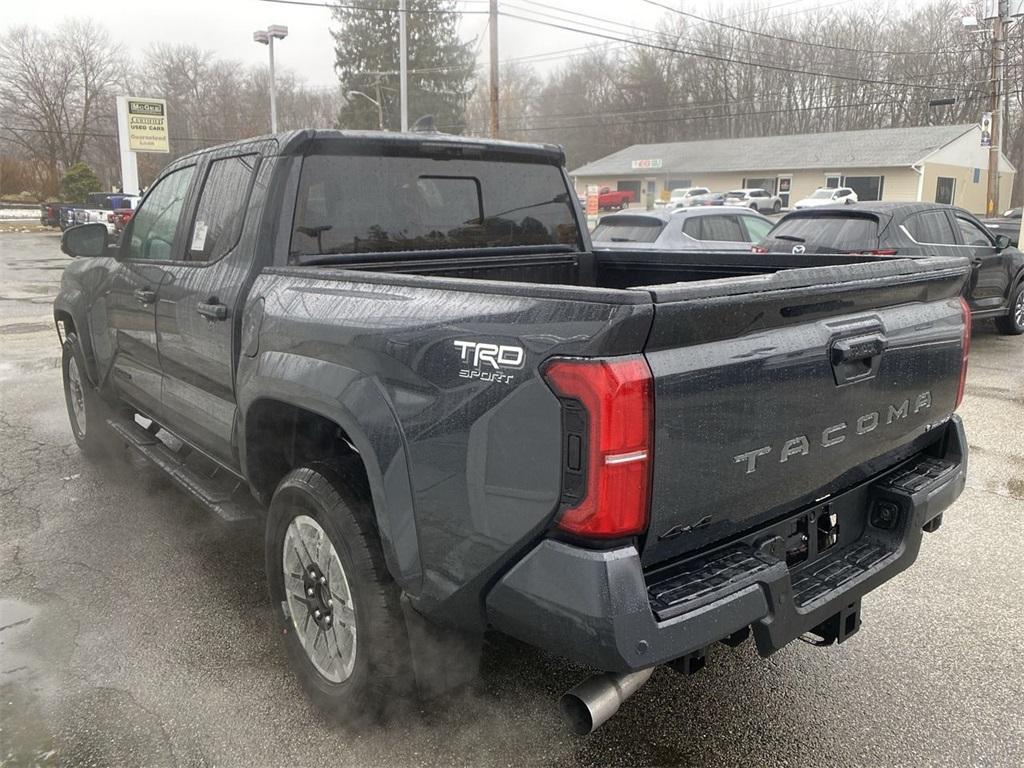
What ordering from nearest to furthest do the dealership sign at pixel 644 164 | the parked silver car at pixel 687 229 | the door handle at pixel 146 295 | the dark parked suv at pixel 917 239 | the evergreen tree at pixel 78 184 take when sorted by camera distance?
the door handle at pixel 146 295
the dark parked suv at pixel 917 239
the parked silver car at pixel 687 229
the evergreen tree at pixel 78 184
the dealership sign at pixel 644 164

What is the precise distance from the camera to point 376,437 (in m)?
2.41

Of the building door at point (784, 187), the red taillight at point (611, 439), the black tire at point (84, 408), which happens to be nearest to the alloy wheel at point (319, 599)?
the red taillight at point (611, 439)

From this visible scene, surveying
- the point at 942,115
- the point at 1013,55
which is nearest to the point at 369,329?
the point at 1013,55

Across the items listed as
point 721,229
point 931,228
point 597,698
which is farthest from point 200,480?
point 721,229

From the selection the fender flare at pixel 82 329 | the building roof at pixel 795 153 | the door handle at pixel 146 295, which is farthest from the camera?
the building roof at pixel 795 153

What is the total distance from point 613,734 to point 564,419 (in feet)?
4.78

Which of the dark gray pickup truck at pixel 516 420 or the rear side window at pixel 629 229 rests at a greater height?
the rear side window at pixel 629 229

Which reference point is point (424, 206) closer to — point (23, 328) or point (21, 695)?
point (21, 695)

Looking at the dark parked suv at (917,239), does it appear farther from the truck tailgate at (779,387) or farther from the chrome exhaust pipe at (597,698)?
the chrome exhaust pipe at (597,698)

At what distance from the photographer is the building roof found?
4725cm

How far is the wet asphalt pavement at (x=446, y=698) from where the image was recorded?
8.95 feet

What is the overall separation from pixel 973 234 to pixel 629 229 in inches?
173

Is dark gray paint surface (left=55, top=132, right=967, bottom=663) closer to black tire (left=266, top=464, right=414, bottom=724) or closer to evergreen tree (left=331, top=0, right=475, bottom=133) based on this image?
black tire (left=266, top=464, right=414, bottom=724)

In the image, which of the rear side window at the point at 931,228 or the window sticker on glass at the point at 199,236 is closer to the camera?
the window sticker on glass at the point at 199,236
